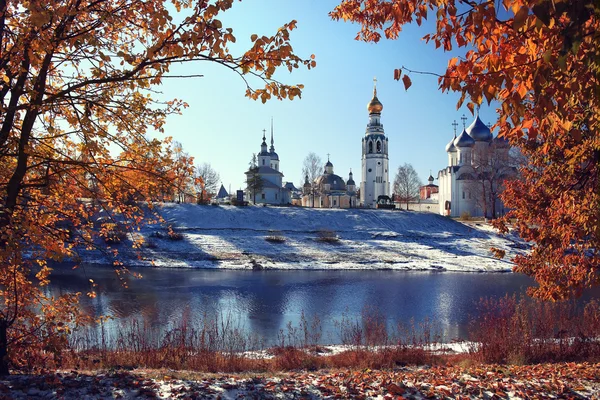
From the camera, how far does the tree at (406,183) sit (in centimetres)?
7724

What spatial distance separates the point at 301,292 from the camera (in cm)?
1895

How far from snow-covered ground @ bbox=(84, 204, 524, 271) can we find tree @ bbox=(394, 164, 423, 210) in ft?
110

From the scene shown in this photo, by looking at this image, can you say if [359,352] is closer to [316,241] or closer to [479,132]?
[316,241]

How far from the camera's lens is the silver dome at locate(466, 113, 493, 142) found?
57406 millimetres

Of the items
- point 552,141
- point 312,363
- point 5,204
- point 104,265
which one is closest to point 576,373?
point 552,141

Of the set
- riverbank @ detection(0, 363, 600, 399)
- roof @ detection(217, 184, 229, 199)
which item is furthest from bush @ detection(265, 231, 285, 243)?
roof @ detection(217, 184, 229, 199)

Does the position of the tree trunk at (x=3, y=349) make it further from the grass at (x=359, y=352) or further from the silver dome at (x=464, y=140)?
the silver dome at (x=464, y=140)

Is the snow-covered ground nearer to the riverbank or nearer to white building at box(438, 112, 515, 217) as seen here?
white building at box(438, 112, 515, 217)

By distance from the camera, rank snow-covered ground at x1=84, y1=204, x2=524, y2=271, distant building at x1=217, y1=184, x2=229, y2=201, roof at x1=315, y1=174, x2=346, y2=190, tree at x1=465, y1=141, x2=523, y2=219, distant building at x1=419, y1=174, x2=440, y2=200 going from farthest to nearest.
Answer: distant building at x1=419, y1=174, x2=440, y2=200 < distant building at x1=217, y1=184, x2=229, y2=201 < roof at x1=315, y1=174, x2=346, y2=190 < tree at x1=465, y1=141, x2=523, y2=219 < snow-covered ground at x1=84, y1=204, x2=524, y2=271

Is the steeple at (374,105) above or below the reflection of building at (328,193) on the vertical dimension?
above

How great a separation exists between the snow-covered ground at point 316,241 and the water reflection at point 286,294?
2443 millimetres

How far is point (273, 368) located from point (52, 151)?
4.92 m

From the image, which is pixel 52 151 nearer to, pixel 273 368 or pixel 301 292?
pixel 273 368

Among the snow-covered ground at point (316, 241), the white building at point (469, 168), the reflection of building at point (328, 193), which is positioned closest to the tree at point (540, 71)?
the snow-covered ground at point (316, 241)
